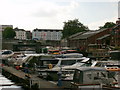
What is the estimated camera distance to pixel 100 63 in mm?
21828

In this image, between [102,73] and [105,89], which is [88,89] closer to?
[105,89]

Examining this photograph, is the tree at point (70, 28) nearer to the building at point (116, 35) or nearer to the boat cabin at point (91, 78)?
the building at point (116, 35)

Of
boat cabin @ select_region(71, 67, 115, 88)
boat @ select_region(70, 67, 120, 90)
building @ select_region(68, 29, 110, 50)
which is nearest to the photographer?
boat @ select_region(70, 67, 120, 90)

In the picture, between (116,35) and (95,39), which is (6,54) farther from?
(95,39)

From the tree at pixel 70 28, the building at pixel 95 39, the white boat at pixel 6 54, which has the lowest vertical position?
the white boat at pixel 6 54

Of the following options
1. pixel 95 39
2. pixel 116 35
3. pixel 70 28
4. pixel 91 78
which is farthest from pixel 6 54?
pixel 70 28

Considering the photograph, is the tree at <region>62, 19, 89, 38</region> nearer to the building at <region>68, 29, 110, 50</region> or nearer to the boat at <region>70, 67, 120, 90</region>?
the building at <region>68, 29, 110, 50</region>

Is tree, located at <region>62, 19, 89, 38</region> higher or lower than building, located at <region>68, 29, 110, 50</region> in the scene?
higher

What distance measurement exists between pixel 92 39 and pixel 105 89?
60.0 meters

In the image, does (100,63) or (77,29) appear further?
(77,29)

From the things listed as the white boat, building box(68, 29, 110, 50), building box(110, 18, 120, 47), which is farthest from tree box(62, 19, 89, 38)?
the white boat

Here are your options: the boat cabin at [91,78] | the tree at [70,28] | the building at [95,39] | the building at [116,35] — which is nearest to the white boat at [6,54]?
the building at [95,39]

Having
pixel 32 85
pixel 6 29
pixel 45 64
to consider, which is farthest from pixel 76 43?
pixel 6 29

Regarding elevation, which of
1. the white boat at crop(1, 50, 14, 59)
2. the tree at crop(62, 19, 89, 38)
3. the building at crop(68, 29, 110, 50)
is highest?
the tree at crop(62, 19, 89, 38)
